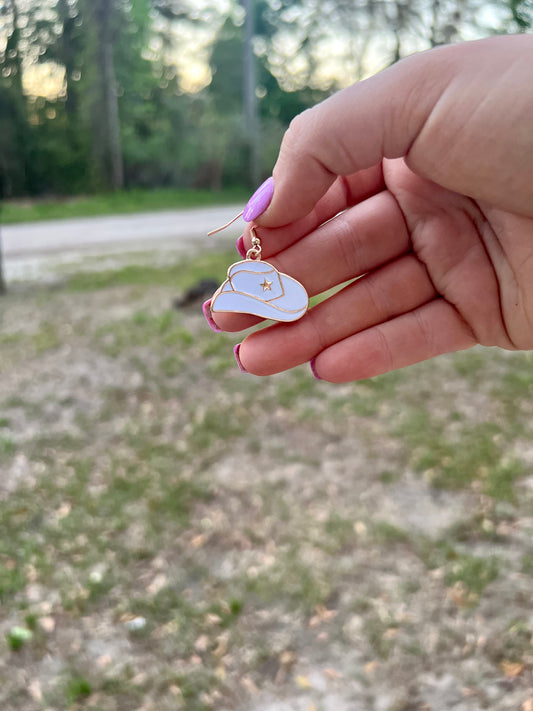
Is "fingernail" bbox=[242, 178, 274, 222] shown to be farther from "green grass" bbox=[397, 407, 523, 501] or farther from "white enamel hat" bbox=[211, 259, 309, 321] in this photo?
"green grass" bbox=[397, 407, 523, 501]

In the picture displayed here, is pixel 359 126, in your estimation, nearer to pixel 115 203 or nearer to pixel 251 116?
pixel 115 203

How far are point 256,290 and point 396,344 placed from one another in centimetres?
46

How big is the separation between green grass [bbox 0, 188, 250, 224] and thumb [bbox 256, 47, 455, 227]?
683cm

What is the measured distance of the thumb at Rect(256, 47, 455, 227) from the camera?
1245 mm

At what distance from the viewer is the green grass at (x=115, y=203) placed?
364 inches

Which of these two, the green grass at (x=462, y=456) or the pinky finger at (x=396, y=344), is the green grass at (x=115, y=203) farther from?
the pinky finger at (x=396, y=344)

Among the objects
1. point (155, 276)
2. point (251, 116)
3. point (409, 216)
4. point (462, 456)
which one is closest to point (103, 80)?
point (155, 276)

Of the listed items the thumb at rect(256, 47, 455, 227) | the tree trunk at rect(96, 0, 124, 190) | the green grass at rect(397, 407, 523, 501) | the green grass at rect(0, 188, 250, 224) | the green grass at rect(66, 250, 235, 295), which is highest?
the thumb at rect(256, 47, 455, 227)

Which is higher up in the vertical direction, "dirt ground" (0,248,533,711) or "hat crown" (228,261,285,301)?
"hat crown" (228,261,285,301)

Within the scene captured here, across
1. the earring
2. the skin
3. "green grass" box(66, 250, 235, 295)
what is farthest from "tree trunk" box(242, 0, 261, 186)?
the earring

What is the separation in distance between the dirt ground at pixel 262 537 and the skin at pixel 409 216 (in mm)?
1296

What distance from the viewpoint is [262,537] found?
282 centimetres

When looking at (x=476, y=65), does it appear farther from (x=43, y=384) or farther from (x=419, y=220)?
(x=43, y=384)

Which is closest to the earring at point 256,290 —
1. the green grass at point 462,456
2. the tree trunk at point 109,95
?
the green grass at point 462,456
